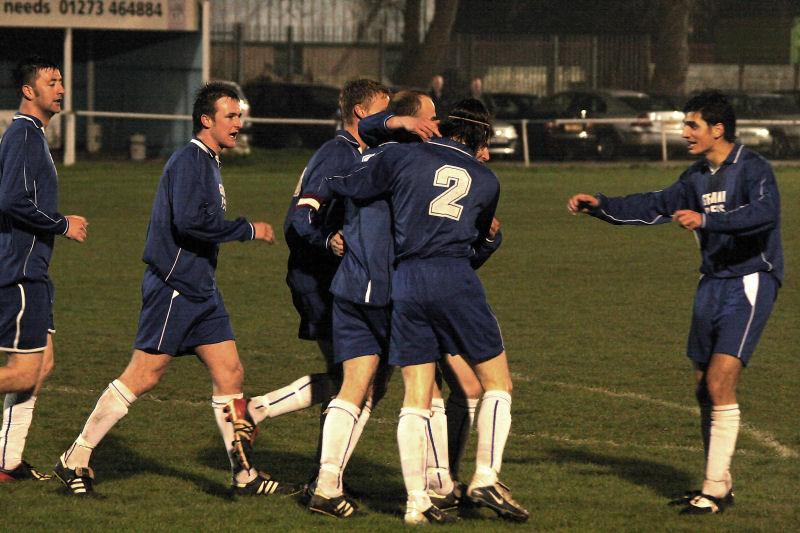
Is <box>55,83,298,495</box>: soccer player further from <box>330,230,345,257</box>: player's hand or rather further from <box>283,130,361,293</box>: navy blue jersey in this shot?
<box>330,230,345,257</box>: player's hand

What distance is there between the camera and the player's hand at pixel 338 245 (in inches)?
220

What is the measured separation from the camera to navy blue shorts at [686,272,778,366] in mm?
5676

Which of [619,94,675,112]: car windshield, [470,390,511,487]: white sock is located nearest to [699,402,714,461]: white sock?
[470,390,511,487]: white sock

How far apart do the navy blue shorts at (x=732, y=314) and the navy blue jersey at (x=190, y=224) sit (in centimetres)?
212

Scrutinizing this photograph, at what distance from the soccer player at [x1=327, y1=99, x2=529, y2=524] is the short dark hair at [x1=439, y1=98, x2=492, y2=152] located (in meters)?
0.08

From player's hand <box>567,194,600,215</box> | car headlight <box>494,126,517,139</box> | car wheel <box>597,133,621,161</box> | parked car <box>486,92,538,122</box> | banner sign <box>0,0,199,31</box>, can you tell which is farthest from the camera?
parked car <box>486,92,538,122</box>

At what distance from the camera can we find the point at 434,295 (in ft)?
17.4

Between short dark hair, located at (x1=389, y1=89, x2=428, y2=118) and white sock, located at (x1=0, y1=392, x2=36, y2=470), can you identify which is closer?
short dark hair, located at (x1=389, y1=89, x2=428, y2=118)

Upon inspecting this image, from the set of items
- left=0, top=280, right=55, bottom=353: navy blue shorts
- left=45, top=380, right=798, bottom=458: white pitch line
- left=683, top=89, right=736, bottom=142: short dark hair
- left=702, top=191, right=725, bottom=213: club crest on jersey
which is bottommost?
left=45, top=380, right=798, bottom=458: white pitch line

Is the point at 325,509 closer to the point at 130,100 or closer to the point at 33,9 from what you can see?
the point at 33,9

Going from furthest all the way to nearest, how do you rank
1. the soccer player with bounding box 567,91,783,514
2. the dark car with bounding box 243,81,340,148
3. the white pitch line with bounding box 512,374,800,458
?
the dark car with bounding box 243,81,340,148 → the white pitch line with bounding box 512,374,800,458 → the soccer player with bounding box 567,91,783,514

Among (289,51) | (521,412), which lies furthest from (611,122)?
(521,412)

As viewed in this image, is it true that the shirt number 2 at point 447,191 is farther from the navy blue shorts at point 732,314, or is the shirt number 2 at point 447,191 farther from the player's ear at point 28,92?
the player's ear at point 28,92

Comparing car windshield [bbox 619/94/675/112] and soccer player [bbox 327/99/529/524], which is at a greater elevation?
car windshield [bbox 619/94/675/112]
